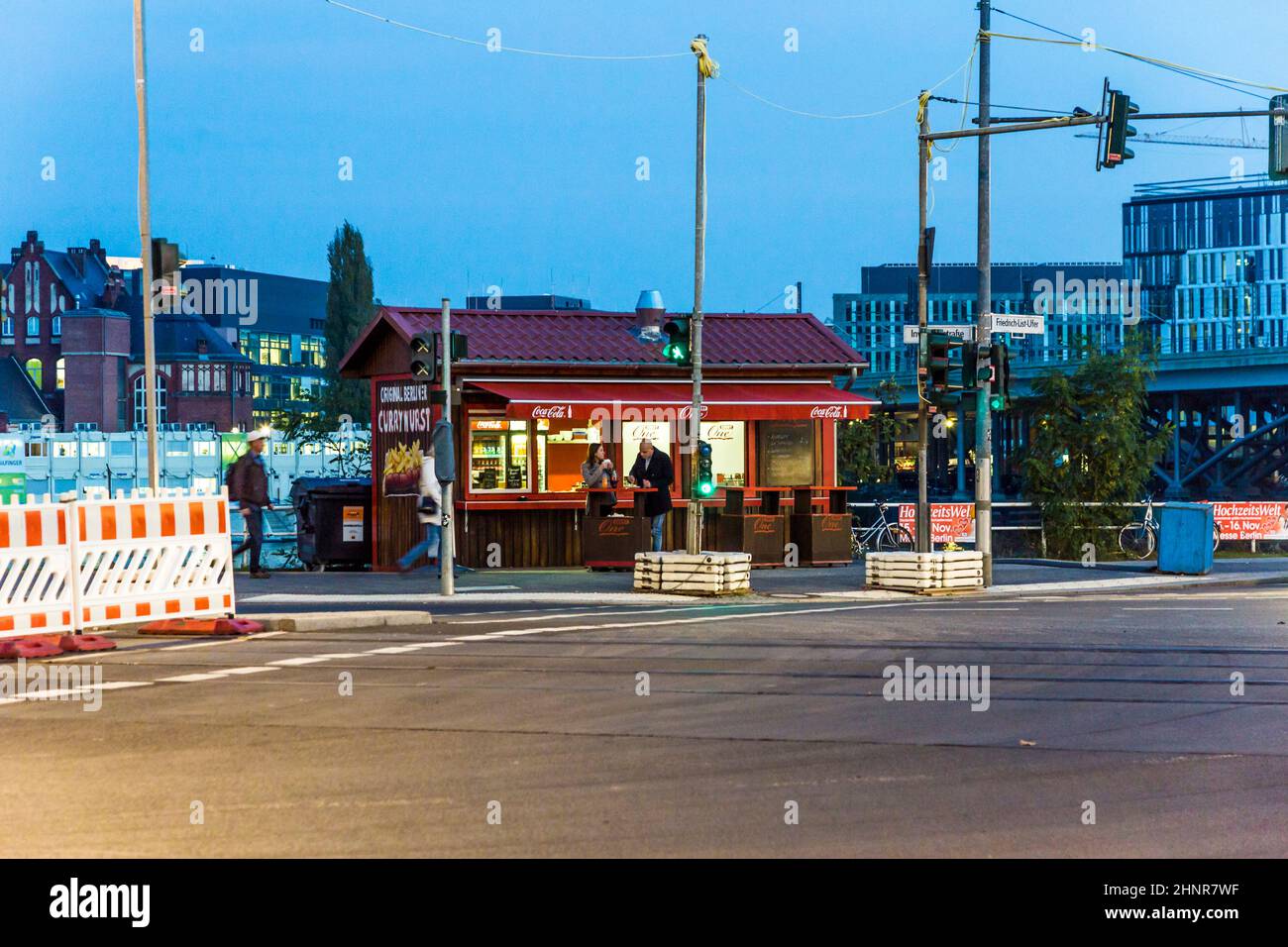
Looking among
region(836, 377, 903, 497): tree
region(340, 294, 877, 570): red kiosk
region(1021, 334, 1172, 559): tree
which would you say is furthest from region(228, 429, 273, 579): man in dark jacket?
region(836, 377, 903, 497): tree

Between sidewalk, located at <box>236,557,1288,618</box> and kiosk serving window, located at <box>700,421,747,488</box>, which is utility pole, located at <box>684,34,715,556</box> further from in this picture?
kiosk serving window, located at <box>700,421,747,488</box>

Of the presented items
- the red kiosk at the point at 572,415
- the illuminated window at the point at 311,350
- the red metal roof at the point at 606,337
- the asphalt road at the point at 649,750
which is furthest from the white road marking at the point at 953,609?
the illuminated window at the point at 311,350

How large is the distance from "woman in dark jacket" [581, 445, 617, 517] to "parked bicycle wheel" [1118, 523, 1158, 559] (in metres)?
12.8

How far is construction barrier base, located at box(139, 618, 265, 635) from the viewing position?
1675 centimetres

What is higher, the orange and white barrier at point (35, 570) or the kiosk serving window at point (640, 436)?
the kiosk serving window at point (640, 436)

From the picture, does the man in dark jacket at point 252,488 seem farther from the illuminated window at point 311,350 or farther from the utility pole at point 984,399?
the illuminated window at point 311,350

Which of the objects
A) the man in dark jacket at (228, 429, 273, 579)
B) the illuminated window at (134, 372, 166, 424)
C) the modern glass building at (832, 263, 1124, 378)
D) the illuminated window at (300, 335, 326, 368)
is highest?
the modern glass building at (832, 263, 1124, 378)

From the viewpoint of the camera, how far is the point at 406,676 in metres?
13.3

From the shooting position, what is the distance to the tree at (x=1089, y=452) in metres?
34.5

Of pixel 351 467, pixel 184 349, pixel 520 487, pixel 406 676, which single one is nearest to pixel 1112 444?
pixel 520 487

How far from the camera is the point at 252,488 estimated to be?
24.0 meters

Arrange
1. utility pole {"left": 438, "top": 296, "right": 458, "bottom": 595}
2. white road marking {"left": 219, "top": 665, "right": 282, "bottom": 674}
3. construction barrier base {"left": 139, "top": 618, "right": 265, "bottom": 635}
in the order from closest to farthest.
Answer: white road marking {"left": 219, "top": 665, "right": 282, "bottom": 674} → construction barrier base {"left": 139, "top": 618, "right": 265, "bottom": 635} → utility pole {"left": 438, "top": 296, "right": 458, "bottom": 595}

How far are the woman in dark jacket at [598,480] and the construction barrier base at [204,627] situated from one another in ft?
31.9
